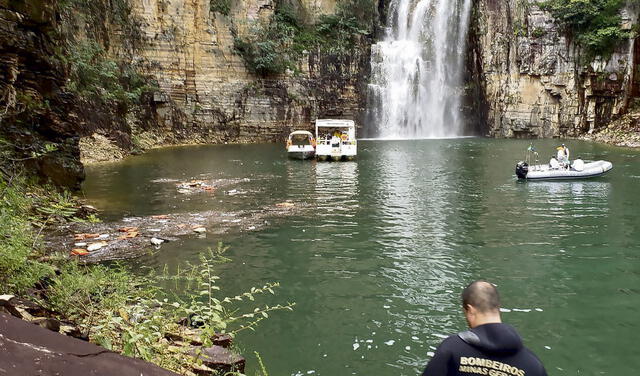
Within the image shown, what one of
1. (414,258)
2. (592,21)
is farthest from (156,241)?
(592,21)

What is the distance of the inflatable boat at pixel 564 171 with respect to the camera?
2173 centimetres

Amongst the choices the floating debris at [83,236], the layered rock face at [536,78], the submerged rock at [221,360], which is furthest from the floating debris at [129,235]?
the layered rock face at [536,78]

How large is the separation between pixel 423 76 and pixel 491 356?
48563 mm

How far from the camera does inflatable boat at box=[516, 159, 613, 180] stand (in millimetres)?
21734

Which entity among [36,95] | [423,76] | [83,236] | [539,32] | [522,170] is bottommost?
[83,236]

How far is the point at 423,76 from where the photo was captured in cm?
4888

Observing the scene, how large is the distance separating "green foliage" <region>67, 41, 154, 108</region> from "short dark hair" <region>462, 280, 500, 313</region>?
2895cm

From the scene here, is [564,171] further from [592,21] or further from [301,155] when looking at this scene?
[592,21]

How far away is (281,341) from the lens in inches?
285

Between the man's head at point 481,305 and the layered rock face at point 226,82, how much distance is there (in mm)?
39420

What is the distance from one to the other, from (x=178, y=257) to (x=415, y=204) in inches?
362

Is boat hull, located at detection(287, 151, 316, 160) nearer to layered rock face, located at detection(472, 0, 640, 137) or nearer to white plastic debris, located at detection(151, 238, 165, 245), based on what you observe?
white plastic debris, located at detection(151, 238, 165, 245)

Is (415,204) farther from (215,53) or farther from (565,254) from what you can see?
(215,53)

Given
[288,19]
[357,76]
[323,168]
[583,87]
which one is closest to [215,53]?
[288,19]
